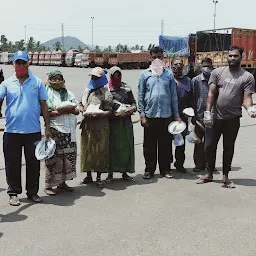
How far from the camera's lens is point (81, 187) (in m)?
5.74

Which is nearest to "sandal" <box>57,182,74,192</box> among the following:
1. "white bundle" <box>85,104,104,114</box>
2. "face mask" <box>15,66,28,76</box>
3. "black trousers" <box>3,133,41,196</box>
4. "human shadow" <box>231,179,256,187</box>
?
"black trousers" <box>3,133,41,196</box>

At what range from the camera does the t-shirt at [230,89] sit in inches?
214

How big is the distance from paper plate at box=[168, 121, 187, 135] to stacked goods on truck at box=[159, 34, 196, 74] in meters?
16.0

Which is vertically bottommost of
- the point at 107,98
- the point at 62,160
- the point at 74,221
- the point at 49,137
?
the point at 74,221

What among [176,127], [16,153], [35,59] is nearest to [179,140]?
[176,127]

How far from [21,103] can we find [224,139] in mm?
2673

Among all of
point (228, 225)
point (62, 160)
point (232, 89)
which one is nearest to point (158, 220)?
point (228, 225)

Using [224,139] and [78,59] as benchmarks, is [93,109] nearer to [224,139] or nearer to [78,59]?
[224,139]

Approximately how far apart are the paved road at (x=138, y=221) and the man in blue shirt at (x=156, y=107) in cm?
44

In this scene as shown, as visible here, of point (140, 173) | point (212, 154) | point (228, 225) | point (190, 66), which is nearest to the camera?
point (228, 225)

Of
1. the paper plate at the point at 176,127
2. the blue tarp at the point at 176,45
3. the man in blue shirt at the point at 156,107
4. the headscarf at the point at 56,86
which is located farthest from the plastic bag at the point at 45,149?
the blue tarp at the point at 176,45

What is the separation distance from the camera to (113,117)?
583 cm

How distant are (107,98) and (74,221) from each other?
1.82 metres

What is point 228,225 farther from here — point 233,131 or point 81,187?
point 81,187
